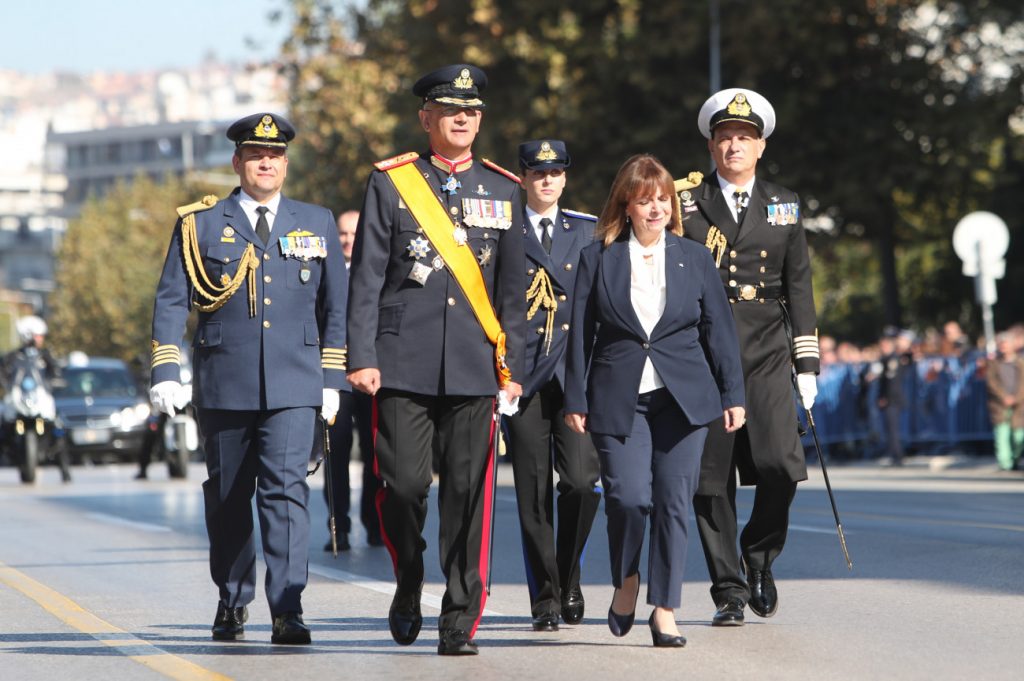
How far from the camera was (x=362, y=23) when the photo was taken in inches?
1522

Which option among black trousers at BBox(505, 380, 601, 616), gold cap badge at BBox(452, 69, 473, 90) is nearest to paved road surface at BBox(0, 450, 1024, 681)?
black trousers at BBox(505, 380, 601, 616)

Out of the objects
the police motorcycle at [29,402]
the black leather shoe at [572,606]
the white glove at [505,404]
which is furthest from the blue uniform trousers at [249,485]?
the police motorcycle at [29,402]

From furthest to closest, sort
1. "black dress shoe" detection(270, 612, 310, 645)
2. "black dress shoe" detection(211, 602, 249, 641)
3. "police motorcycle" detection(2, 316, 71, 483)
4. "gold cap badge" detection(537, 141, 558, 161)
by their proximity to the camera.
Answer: "police motorcycle" detection(2, 316, 71, 483)
"gold cap badge" detection(537, 141, 558, 161)
"black dress shoe" detection(211, 602, 249, 641)
"black dress shoe" detection(270, 612, 310, 645)

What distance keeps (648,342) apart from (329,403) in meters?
1.37

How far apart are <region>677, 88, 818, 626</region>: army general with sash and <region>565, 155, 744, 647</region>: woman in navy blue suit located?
532 mm

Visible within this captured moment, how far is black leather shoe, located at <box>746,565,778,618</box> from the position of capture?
9.07 meters

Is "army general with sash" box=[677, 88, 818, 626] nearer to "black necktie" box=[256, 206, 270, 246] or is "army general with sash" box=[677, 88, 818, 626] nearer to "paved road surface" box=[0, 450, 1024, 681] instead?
"paved road surface" box=[0, 450, 1024, 681]

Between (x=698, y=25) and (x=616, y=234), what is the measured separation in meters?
24.4

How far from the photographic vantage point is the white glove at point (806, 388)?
912 cm

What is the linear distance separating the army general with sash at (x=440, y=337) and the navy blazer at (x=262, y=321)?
1.94ft

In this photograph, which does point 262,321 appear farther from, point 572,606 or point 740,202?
point 740,202

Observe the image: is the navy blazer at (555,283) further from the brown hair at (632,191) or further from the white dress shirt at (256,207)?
the white dress shirt at (256,207)

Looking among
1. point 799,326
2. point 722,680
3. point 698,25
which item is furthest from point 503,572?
point 698,25

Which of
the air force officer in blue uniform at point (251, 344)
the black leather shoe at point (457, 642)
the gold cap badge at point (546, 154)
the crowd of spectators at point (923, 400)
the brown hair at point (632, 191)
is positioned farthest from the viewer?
the crowd of spectators at point (923, 400)
